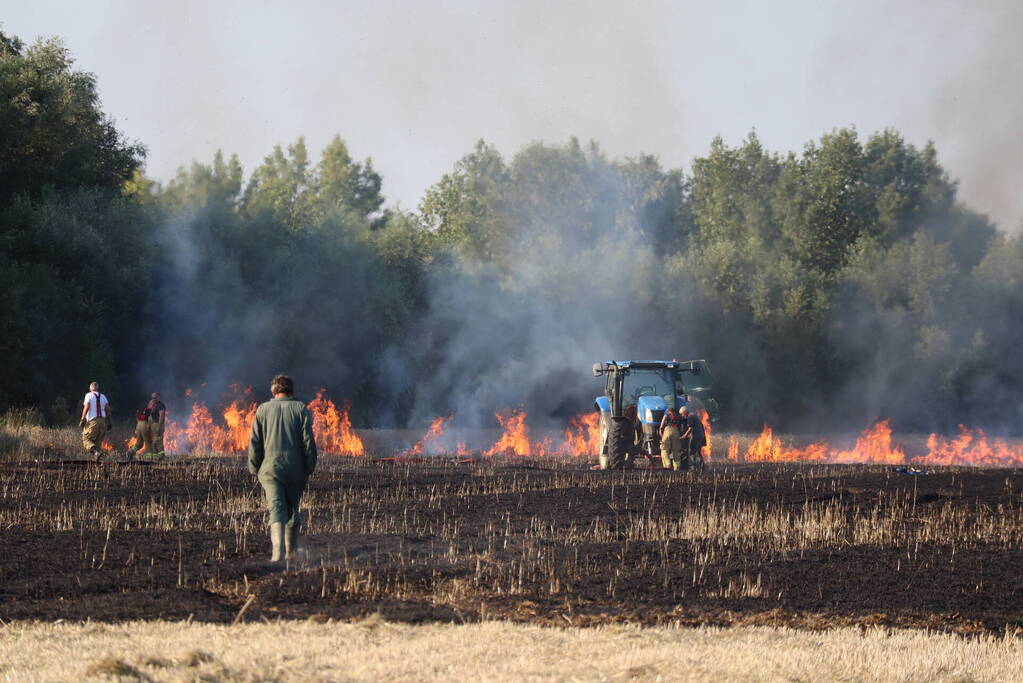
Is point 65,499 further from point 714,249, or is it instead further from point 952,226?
point 952,226

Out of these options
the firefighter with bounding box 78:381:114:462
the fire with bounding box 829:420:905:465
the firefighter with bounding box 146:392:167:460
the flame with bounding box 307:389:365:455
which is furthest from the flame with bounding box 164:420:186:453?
the fire with bounding box 829:420:905:465

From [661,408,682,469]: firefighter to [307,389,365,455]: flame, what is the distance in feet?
32.9

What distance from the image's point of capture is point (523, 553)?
46.1ft

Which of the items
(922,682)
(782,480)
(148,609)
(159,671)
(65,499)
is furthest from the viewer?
(782,480)

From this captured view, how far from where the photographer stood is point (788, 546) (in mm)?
15172

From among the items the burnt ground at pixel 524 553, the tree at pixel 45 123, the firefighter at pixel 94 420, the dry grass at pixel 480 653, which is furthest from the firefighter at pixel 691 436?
the tree at pixel 45 123

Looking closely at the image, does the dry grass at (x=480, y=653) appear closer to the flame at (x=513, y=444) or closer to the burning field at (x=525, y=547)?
the burning field at (x=525, y=547)

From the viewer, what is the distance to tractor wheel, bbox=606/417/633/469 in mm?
27875

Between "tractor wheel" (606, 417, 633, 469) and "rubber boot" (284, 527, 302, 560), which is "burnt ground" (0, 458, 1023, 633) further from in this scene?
"tractor wheel" (606, 417, 633, 469)

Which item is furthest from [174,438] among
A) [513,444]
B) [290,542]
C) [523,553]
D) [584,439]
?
[290,542]

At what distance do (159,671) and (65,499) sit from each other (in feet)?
38.4

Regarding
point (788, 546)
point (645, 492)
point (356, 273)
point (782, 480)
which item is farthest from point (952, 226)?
point (788, 546)

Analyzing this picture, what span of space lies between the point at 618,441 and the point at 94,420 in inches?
435

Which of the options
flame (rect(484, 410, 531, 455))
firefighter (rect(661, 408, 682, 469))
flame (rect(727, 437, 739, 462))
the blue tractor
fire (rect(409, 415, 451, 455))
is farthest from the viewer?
flame (rect(484, 410, 531, 455))
